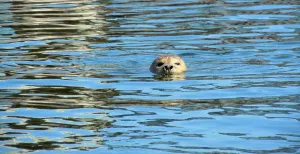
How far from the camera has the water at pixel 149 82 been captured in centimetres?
961

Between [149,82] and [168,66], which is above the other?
[168,66]

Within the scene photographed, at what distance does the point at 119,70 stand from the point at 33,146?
5325 millimetres

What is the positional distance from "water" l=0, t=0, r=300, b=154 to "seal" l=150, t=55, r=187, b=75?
0.18 meters

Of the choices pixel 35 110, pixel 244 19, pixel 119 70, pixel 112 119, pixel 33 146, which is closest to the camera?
pixel 33 146

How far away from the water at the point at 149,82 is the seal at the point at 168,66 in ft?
0.60

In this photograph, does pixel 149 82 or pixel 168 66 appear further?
pixel 168 66

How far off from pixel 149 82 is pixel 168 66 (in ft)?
2.80

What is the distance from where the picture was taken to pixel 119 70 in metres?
14.6

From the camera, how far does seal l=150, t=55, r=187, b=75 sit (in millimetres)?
14414

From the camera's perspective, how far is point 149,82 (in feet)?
44.4

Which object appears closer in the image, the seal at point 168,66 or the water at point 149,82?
the water at point 149,82

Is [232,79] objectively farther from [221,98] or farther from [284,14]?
[284,14]

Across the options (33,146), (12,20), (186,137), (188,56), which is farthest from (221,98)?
(12,20)

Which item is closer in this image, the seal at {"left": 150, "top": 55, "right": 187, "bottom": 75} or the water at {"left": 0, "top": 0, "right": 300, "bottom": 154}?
the water at {"left": 0, "top": 0, "right": 300, "bottom": 154}
